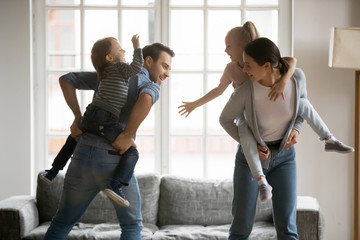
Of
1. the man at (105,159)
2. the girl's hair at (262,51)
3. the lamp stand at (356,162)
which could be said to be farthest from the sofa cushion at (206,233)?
the girl's hair at (262,51)

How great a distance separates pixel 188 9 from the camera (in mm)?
5199

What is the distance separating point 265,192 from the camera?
9.46 ft

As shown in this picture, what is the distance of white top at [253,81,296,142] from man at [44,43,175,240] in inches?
19.4

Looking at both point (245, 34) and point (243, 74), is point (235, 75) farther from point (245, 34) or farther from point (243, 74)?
point (245, 34)

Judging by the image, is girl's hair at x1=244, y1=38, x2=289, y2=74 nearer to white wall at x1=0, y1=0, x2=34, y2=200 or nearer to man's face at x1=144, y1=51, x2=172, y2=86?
man's face at x1=144, y1=51, x2=172, y2=86

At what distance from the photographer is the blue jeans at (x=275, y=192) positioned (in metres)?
3.08

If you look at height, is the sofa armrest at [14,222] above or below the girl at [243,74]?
below

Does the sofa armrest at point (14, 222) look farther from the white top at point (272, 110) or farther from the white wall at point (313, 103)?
the white top at point (272, 110)

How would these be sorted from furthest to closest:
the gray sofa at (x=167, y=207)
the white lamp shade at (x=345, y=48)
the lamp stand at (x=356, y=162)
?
the lamp stand at (x=356, y=162) < the white lamp shade at (x=345, y=48) < the gray sofa at (x=167, y=207)

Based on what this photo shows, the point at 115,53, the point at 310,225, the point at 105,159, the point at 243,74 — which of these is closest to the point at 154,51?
the point at 115,53

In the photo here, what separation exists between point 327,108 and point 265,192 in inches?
95.6

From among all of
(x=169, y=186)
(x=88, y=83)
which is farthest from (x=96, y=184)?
(x=169, y=186)

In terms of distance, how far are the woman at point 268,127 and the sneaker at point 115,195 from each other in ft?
1.95

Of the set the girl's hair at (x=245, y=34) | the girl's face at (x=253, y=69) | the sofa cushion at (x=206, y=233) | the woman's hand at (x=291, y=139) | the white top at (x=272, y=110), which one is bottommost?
the sofa cushion at (x=206, y=233)
